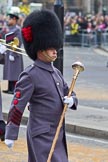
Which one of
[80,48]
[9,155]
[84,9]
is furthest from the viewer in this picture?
[84,9]

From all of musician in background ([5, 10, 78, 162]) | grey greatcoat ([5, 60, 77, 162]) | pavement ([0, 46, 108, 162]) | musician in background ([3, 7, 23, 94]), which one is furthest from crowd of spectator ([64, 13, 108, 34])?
grey greatcoat ([5, 60, 77, 162])

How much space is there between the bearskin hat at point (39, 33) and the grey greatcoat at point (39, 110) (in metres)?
0.15

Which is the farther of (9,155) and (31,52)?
(9,155)

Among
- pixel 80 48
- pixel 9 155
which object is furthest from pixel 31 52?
pixel 80 48

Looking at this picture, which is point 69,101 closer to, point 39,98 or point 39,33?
point 39,98

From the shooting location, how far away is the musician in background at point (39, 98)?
5258mm

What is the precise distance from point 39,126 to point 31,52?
0.65 metres

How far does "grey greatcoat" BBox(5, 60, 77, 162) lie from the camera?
17.2 feet

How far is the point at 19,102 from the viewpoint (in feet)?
17.3

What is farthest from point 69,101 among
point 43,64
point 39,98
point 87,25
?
point 87,25

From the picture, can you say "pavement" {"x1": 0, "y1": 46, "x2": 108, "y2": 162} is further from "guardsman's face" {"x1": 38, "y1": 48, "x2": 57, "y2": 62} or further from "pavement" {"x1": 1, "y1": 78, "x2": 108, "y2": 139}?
"guardsman's face" {"x1": 38, "y1": 48, "x2": 57, "y2": 62}

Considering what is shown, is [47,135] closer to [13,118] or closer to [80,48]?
[13,118]

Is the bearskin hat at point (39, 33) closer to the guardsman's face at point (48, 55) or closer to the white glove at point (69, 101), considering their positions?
the guardsman's face at point (48, 55)

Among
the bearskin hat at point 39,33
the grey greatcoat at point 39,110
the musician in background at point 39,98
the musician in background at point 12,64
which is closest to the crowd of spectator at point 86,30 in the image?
the musician in background at point 12,64
